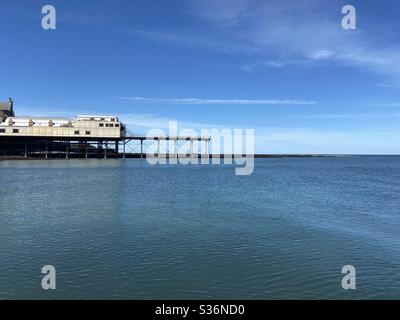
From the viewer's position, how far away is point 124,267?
18.5 m

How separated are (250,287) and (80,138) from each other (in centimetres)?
13176

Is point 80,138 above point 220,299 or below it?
above

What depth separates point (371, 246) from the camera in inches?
904

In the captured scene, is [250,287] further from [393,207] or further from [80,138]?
[80,138]

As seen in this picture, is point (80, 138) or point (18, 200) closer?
point (18, 200)

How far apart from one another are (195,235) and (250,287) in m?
9.30

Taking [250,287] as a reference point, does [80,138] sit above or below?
above

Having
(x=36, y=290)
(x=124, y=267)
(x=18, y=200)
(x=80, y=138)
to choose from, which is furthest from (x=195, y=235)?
(x=80, y=138)

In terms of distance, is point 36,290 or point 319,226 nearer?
point 36,290

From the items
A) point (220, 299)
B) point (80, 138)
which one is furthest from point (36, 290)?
point (80, 138)
